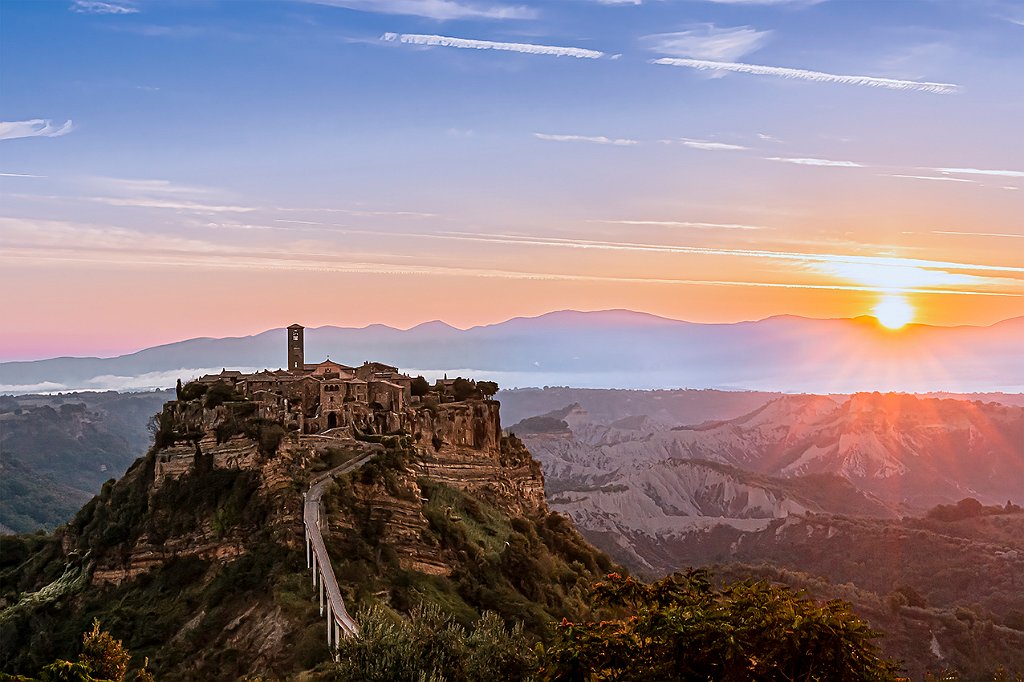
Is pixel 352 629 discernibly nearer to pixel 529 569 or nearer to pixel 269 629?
pixel 269 629

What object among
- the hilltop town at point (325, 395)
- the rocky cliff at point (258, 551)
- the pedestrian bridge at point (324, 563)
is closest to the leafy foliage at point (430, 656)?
the pedestrian bridge at point (324, 563)

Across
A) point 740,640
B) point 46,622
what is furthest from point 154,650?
point 740,640

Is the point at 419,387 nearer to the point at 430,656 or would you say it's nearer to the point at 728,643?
the point at 430,656

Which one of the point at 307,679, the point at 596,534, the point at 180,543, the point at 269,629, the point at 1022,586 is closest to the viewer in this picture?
the point at 307,679

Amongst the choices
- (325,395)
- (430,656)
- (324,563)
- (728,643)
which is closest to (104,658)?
(430,656)

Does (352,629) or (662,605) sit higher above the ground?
(662,605)

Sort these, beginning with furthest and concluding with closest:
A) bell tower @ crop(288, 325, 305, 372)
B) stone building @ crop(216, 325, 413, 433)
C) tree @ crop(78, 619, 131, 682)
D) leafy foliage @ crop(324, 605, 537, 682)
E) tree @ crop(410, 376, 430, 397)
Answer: bell tower @ crop(288, 325, 305, 372), tree @ crop(410, 376, 430, 397), stone building @ crop(216, 325, 413, 433), tree @ crop(78, 619, 131, 682), leafy foliage @ crop(324, 605, 537, 682)

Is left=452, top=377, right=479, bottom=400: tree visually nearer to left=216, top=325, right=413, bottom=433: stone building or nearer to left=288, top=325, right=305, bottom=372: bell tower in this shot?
left=216, top=325, right=413, bottom=433: stone building

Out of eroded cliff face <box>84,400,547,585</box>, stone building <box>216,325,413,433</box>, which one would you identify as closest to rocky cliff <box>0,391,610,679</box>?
eroded cliff face <box>84,400,547,585</box>
